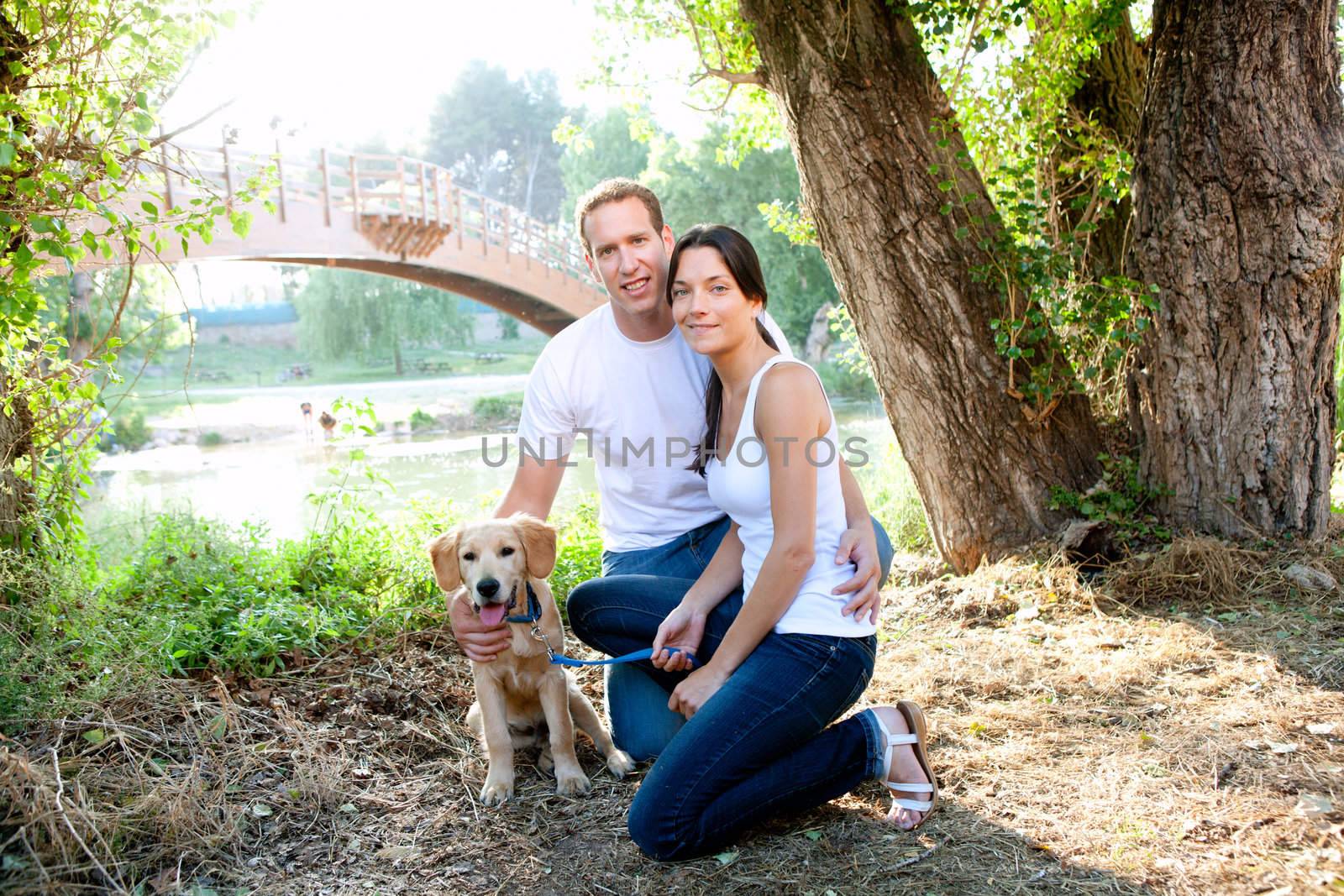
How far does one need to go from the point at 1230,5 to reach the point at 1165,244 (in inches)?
39.4

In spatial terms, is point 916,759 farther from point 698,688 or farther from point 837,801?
point 698,688

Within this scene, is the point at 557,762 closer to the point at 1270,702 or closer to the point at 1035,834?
the point at 1035,834

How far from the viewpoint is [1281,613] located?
3.88 meters

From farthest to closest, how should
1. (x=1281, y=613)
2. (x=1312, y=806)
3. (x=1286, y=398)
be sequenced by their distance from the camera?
1. (x=1286, y=398)
2. (x=1281, y=613)
3. (x=1312, y=806)

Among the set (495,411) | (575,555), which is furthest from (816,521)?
(495,411)

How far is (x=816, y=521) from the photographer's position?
8.78ft

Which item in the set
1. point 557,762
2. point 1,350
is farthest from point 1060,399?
point 1,350

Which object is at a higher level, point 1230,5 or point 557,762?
point 1230,5

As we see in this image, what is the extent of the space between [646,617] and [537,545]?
0.43 metres

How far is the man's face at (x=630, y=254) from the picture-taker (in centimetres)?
329

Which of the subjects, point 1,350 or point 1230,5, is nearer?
point 1,350

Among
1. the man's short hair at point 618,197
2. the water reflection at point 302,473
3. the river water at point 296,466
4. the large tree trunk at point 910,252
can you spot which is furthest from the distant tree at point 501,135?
the man's short hair at point 618,197

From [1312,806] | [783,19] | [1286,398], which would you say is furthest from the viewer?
[783,19]

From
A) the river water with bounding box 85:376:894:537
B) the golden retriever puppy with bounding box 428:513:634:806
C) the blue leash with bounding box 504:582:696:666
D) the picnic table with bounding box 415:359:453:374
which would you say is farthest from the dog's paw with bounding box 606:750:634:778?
the picnic table with bounding box 415:359:453:374
